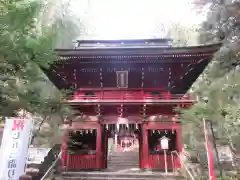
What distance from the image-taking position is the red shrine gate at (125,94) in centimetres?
1272

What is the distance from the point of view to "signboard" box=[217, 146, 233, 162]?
11.8 meters

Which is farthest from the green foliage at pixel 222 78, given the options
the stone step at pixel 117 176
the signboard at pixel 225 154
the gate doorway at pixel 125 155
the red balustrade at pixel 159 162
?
the gate doorway at pixel 125 155

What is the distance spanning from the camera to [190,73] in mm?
14258

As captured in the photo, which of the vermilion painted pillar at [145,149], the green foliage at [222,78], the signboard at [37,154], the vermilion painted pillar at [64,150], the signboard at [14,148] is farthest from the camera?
the vermilion painted pillar at [145,149]

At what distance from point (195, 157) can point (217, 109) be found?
360 cm

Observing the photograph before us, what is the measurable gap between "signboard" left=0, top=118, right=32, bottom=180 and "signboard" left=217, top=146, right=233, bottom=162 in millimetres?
9769

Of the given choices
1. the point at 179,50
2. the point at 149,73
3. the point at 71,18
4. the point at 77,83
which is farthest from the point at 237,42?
the point at 71,18

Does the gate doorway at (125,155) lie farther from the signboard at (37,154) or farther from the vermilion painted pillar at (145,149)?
the signboard at (37,154)

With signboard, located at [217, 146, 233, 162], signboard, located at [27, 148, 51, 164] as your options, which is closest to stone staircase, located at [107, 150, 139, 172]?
signboard, located at [27, 148, 51, 164]

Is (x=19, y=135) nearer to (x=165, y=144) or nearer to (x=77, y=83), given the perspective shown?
(x=165, y=144)

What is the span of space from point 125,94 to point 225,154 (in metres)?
6.12

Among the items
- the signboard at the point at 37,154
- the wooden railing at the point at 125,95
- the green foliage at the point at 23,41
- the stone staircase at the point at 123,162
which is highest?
the wooden railing at the point at 125,95

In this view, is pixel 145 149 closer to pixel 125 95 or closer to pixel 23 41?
pixel 125 95

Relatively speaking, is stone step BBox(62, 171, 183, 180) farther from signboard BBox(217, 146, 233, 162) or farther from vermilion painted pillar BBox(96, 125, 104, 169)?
signboard BBox(217, 146, 233, 162)
